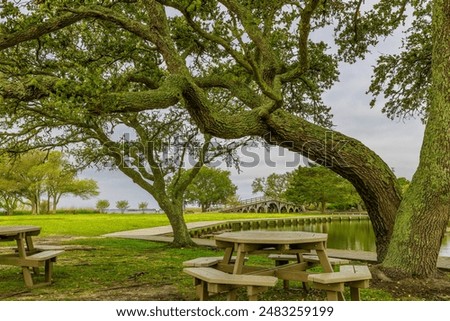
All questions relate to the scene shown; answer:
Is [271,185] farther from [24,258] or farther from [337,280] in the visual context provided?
[337,280]

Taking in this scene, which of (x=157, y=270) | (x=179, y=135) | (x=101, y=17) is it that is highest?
(x=101, y=17)

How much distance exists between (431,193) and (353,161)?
1370 millimetres

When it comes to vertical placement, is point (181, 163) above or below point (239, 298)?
above

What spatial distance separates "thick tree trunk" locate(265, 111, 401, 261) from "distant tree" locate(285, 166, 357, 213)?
45314 millimetres

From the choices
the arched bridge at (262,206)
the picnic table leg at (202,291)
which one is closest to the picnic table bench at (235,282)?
the picnic table leg at (202,291)

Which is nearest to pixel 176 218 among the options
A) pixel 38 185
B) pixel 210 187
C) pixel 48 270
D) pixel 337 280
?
pixel 48 270

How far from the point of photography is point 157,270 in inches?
298

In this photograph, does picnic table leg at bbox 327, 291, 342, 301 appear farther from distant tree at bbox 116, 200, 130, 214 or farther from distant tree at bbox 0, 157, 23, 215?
distant tree at bbox 116, 200, 130, 214

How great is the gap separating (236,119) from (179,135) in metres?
6.00

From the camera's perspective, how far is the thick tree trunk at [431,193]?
625 cm
